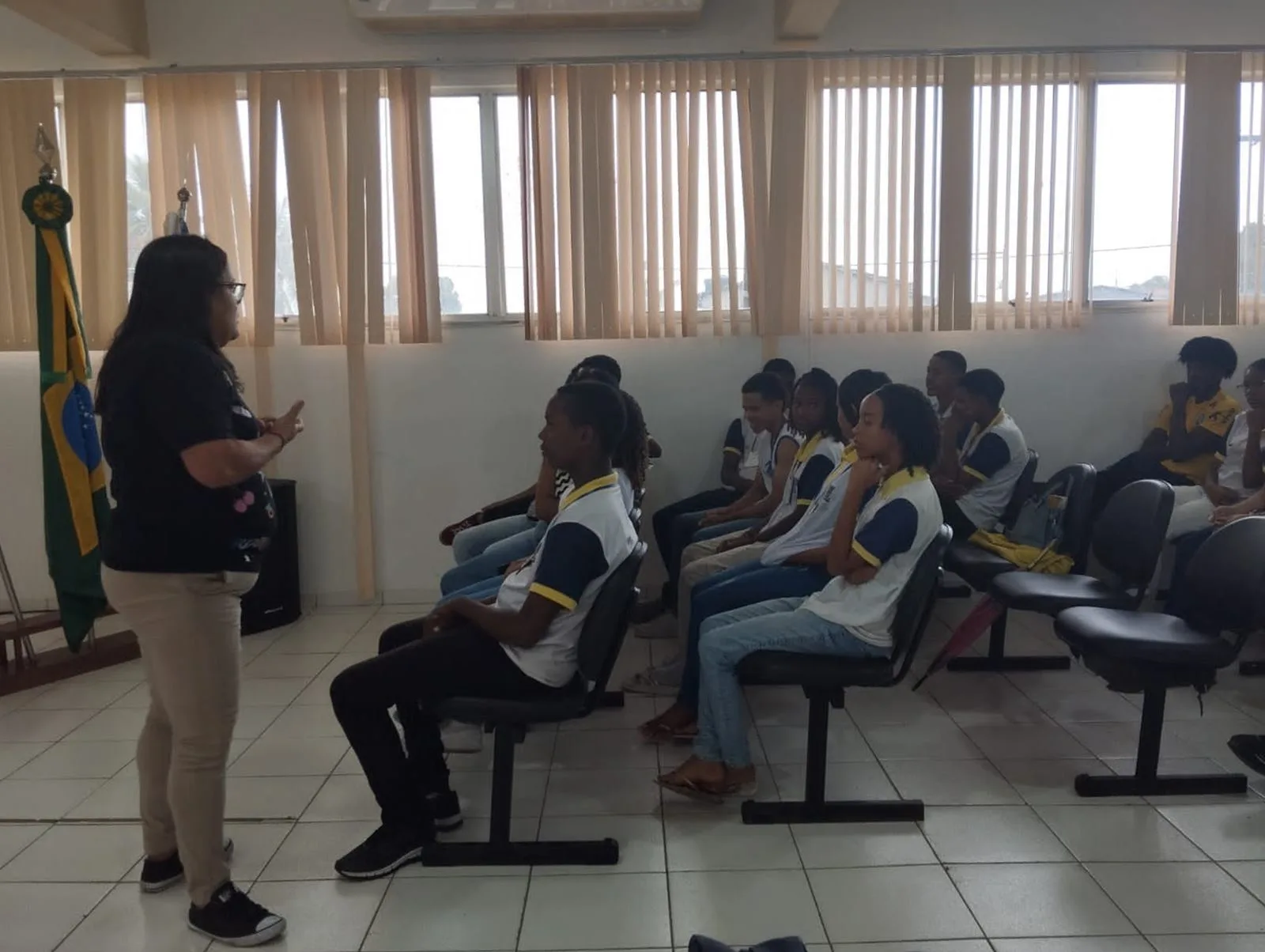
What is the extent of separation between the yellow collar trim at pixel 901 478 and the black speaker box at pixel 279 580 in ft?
9.52

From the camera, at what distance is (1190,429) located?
4379 millimetres

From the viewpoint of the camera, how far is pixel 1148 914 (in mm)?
2098

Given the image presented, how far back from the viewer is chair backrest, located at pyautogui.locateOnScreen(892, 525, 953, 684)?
2.41 meters

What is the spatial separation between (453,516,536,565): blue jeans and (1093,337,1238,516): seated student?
8.48ft

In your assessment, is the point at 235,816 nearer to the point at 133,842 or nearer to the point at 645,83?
the point at 133,842

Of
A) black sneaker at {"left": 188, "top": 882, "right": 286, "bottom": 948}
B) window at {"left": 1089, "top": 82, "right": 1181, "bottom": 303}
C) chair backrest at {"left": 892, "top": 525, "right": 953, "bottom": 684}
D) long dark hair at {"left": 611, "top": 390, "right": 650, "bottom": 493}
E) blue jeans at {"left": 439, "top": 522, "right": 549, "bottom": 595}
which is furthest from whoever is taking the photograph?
window at {"left": 1089, "top": 82, "right": 1181, "bottom": 303}

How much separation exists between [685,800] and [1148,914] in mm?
Result: 1149

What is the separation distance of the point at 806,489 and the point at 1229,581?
1.34 meters

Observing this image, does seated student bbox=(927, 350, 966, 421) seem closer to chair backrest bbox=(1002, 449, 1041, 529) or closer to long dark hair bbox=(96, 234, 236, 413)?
chair backrest bbox=(1002, 449, 1041, 529)

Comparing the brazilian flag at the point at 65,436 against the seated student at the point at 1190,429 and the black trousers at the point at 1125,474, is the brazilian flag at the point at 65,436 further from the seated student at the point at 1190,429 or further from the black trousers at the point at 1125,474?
the black trousers at the point at 1125,474

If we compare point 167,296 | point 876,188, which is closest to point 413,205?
point 876,188

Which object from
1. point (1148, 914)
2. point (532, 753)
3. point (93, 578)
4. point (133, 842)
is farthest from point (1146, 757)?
point (93, 578)

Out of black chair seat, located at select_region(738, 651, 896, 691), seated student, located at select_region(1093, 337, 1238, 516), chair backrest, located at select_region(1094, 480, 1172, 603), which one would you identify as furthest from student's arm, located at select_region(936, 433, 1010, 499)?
black chair seat, located at select_region(738, 651, 896, 691)

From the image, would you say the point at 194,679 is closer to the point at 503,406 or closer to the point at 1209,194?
the point at 503,406
